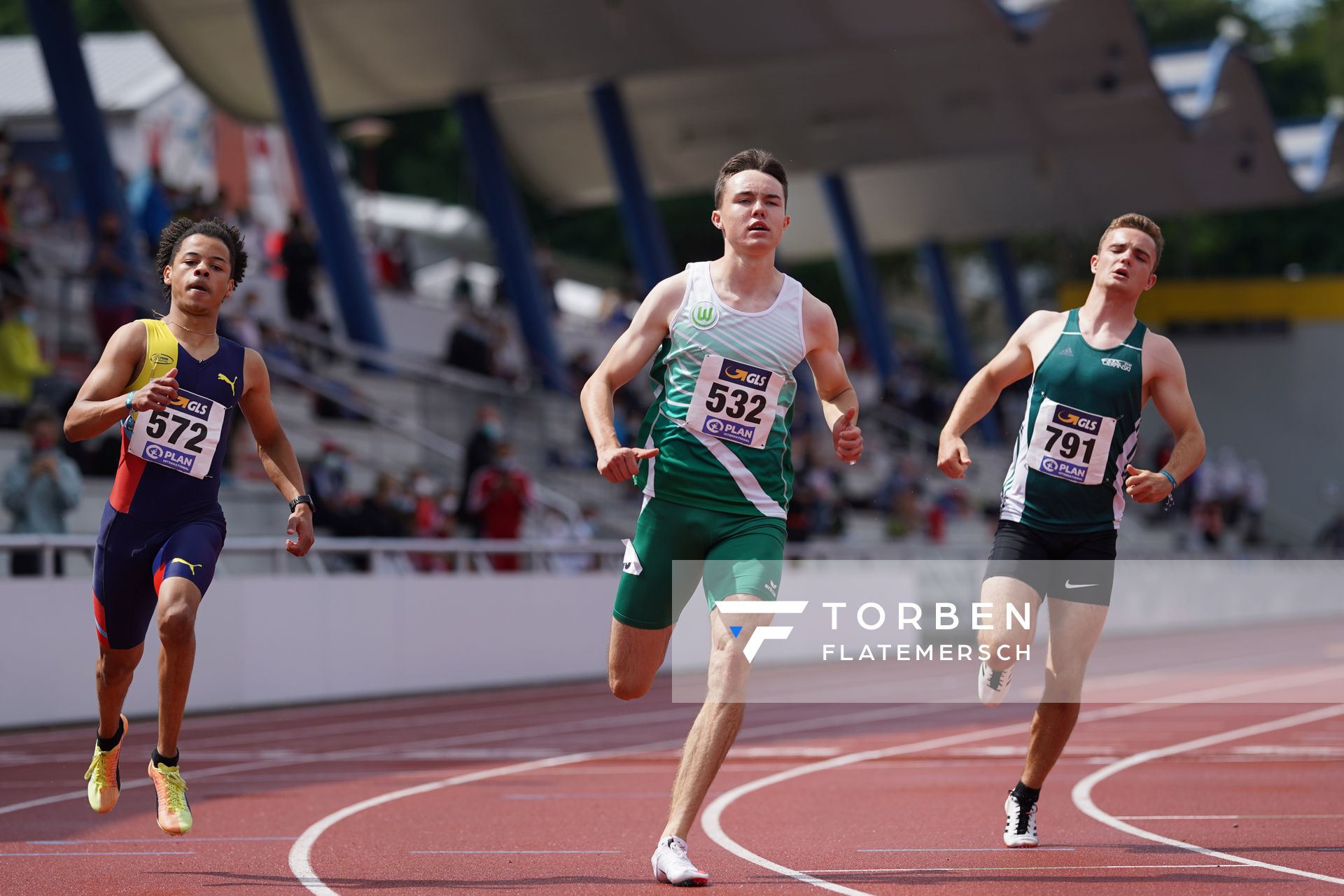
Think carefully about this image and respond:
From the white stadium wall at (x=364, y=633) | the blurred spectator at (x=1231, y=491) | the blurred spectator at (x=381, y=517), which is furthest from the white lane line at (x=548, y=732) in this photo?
the blurred spectator at (x=1231, y=491)

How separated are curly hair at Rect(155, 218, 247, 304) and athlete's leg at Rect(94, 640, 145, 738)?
1.37 m

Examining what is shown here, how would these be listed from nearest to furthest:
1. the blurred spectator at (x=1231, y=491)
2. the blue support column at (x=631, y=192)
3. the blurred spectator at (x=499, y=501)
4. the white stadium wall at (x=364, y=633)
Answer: the white stadium wall at (x=364, y=633) → the blurred spectator at (x=499, y=501) → the blue support column at (x=631, y=192) → the blurred spectator at (x=1231, y=491)

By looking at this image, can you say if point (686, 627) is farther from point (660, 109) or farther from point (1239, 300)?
point (1239, 300)

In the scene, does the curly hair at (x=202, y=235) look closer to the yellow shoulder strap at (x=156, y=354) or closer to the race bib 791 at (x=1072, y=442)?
the yellow shoulder strap at (x=156, y=354)

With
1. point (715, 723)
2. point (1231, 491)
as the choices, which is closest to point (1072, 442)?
point (715, 723)

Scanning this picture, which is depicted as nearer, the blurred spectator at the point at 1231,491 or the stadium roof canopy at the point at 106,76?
the blurred spectator at the point at 1231,491

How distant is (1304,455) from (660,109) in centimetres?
2402

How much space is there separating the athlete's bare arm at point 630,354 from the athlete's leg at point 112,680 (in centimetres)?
208

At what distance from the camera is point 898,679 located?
21.5 m

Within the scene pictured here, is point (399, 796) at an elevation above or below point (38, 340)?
below

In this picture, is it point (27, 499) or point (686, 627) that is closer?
point (27, 499)

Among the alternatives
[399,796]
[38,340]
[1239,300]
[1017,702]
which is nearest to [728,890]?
[399,796]

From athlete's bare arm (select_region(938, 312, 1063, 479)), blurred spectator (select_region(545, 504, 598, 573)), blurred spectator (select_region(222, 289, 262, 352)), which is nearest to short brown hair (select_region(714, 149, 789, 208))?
athlete's bare arm (select_region(938, 312, 1063, 479))

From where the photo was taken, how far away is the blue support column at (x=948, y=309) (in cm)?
4875
